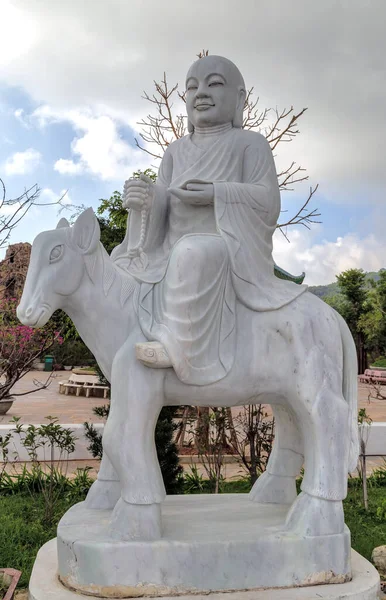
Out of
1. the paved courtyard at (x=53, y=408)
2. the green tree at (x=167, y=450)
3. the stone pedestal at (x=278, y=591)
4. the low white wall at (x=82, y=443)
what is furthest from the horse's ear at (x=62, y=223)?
the paved courtyard at (x=53, y=408)

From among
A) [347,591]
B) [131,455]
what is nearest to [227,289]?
[131,455]

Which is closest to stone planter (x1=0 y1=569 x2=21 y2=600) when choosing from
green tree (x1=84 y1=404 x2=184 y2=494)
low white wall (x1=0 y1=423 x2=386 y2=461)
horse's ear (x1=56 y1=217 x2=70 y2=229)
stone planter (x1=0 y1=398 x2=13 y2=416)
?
horse's ear (x1=56 y1=217 x2=70 y2=229)

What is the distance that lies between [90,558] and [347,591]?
1151mm

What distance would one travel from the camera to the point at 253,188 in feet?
9.21

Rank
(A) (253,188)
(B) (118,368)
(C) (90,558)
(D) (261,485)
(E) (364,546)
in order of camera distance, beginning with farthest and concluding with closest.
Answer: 1. (E) (364,546)
2. (D) (261,485)
3. (A) (253,188)
4. (B) (118,368)
5. (C) (90,558)

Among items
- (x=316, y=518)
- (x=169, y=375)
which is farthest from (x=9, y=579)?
(x=316, y=518)

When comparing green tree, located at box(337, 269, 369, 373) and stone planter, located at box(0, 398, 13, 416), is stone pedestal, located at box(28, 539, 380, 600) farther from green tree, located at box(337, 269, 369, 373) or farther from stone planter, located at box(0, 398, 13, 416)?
green tree, located at box(337, 269, 369, 373)

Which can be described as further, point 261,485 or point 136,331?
point 261,485

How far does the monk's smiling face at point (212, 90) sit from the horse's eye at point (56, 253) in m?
1.06

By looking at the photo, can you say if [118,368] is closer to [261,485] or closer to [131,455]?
[131,455]

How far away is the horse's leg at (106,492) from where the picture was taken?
288 cm

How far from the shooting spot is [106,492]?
2891 millimetres

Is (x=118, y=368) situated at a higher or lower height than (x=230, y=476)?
higher

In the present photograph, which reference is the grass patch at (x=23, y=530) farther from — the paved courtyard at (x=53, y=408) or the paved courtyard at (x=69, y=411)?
the paved courtyard at (x=53, y=408)
